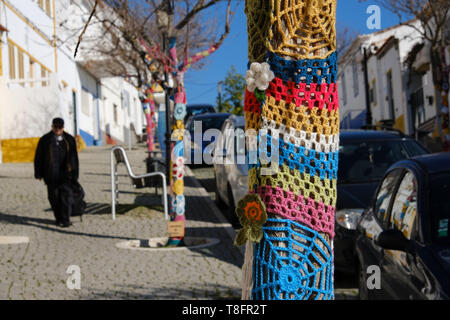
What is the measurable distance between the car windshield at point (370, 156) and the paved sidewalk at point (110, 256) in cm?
176

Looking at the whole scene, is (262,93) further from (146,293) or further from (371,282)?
(146,293)

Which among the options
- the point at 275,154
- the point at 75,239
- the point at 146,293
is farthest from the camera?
the point at 75,239

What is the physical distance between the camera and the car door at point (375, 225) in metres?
4.68

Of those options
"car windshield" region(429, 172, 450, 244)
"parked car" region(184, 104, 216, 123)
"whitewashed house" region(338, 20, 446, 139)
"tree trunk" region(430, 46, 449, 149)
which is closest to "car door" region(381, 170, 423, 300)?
"car windshield" region(429, 172, 450, 244)

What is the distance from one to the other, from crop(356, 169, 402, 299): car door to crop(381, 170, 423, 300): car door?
0.13 metres

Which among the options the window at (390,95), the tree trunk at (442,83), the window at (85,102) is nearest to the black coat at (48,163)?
the tree trunk at (442,83)

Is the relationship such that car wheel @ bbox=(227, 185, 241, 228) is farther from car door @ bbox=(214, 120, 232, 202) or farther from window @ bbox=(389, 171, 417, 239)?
window @ bbox=(389, 171, 417, 239)

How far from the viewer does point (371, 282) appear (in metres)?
4.64

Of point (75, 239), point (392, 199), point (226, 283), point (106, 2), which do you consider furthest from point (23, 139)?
point (392, 199)

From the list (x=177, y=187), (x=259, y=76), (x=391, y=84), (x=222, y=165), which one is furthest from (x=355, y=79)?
(x=259, y=76)

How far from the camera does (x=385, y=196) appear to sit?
16.5ft

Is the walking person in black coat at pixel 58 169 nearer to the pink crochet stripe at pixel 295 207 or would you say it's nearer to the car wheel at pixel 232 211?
the car wheel at pixel 232 211

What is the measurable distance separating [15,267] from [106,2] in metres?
6.30

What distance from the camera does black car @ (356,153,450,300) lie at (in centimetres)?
368
